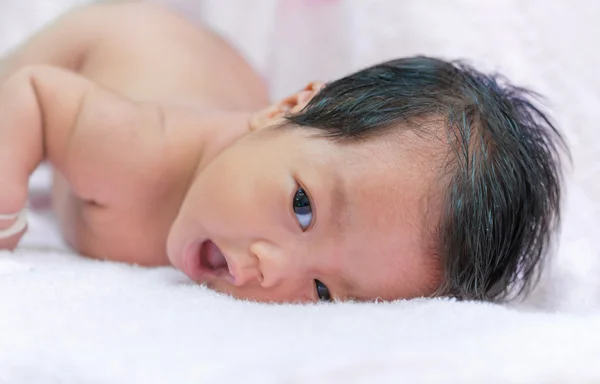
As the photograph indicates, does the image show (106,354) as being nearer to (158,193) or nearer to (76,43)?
(158,193)

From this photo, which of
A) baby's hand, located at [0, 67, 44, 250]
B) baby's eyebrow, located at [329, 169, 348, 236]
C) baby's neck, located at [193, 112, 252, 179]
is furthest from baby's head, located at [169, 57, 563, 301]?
baby's hand, located at [0, 67, 44, 250]

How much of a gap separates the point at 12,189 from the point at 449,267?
0.65 meters

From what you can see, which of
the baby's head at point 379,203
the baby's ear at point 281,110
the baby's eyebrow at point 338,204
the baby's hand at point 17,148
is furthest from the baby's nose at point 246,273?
the baby's hand at point 17,148

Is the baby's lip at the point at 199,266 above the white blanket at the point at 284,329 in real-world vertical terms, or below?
below

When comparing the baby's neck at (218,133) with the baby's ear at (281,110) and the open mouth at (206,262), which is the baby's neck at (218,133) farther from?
the open mouth at (206,262)

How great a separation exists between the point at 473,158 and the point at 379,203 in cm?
15

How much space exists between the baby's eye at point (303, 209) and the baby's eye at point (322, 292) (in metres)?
0.09

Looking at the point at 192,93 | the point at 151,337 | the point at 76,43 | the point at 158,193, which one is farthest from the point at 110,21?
the point at 151,337

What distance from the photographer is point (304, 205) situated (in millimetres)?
905

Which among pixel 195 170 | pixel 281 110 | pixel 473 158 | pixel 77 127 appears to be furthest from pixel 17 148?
pixel 473 158

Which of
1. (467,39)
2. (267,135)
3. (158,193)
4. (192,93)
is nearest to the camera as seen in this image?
(267,135)

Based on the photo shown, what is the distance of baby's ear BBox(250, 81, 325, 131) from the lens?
3.50 feet

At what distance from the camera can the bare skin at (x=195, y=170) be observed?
873 millimetres

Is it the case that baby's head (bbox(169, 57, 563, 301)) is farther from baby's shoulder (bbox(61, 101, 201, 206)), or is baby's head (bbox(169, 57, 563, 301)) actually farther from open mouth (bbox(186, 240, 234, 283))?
baby's shoulder (bbox(61, 101, 201, 206))
